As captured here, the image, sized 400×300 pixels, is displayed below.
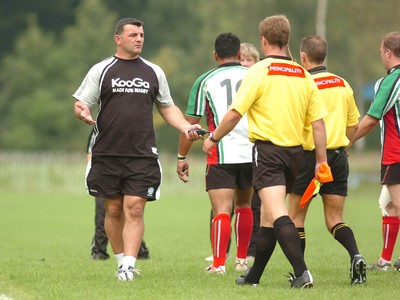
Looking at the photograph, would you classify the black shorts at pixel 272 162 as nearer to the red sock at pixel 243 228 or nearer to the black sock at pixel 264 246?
the black sock at pixel 264 246

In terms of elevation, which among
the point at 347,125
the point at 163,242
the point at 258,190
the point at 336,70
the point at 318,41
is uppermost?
the point at 336,70

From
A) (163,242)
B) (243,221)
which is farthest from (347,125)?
(163,242)

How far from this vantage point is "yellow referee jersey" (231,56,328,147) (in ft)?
27.8

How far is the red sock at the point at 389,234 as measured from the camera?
10.6m

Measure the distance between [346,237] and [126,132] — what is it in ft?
7.16

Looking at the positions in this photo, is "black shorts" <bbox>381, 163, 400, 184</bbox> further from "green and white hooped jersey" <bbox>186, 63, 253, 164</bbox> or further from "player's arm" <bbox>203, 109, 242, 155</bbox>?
"player's arm" <bbox>203, 109, 242, 155</bbox>

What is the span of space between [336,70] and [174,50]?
31.0ft

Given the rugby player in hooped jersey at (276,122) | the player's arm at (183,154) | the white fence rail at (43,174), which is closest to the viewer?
the rugby player in hooped jersey at (276,122)

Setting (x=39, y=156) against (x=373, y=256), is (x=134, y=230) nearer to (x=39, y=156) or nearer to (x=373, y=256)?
(x=373, y=256)

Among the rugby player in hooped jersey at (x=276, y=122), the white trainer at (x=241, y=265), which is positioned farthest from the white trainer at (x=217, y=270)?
the rugby player in hooped jersey at (x=276, y=122)

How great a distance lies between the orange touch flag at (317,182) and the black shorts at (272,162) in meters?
0.20

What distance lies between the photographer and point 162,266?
1070 centimetres

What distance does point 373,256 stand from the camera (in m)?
12.2

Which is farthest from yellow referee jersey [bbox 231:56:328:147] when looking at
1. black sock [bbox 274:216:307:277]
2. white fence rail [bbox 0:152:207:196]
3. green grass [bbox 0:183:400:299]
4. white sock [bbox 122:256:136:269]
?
white fence rail [bbox 0:152:207:196]
